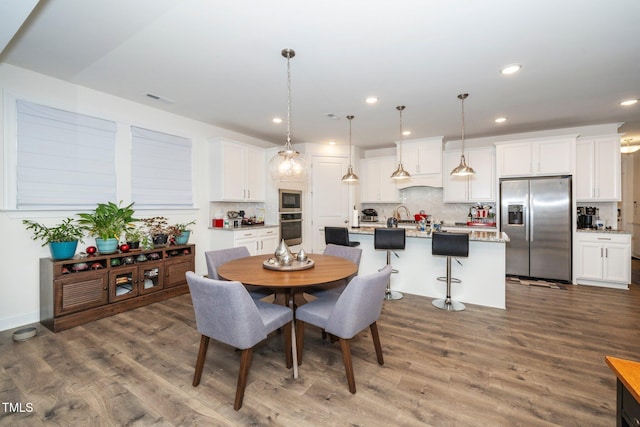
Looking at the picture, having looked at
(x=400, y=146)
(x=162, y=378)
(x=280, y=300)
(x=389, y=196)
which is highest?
(x=400, y=146)

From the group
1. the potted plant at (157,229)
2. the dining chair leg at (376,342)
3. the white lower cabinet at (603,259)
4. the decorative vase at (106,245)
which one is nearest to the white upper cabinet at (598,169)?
the white lower cabinet at (603,259)

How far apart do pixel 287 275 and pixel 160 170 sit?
3.01 metres

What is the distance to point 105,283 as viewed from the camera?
3.12 metres

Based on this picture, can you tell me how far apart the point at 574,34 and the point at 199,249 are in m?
5.04

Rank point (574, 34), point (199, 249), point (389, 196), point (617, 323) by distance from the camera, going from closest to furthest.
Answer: point (574, 34)
point (617, 323)
point (199, 249)
point (389, 196)

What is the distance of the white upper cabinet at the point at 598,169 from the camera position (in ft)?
14.3

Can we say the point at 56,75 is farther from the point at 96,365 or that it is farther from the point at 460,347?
the point at 460,347

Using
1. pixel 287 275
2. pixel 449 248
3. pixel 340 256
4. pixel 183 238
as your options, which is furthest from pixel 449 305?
pixel 183 238

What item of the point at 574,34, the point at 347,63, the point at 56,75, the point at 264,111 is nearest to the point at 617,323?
the point at 574,34

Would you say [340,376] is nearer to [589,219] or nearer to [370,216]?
[370,216]

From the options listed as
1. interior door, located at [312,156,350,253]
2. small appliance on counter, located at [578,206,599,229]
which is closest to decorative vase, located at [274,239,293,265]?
interior door, located at [312,156,350,253]

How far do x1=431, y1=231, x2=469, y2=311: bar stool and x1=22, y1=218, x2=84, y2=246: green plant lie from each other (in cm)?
403

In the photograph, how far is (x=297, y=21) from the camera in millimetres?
2078

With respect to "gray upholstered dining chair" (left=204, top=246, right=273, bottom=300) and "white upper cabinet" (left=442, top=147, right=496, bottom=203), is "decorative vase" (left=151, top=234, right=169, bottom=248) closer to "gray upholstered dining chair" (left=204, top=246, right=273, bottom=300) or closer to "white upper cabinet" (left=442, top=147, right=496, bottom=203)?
"gray upholstered dining chair" (left=204, top=246, right=273, bottom=300)
